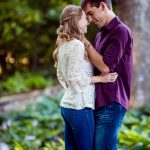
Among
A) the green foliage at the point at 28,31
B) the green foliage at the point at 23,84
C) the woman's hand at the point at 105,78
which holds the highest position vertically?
the woman's hand at the point at 105,78

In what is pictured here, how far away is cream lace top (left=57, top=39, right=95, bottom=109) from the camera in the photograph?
11.6 ft

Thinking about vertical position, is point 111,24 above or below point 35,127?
above

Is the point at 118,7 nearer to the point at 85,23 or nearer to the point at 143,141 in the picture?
the point at 143,141

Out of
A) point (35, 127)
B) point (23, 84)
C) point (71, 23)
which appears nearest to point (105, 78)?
point (71, 23)

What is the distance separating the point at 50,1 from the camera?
12.1m

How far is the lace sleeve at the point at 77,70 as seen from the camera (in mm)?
3533

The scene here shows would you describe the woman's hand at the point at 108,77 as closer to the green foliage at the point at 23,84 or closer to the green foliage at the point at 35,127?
the green foliage at the point at 35,127

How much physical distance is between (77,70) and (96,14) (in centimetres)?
42

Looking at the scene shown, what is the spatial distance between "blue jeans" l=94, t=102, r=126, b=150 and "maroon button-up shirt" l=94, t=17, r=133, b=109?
4 centimetres

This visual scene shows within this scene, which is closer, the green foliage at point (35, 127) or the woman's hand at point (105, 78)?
the woman's hand at point (105, 78)

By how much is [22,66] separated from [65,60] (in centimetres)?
930

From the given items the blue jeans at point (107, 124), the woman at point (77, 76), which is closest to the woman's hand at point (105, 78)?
the woman at point (77, 76)

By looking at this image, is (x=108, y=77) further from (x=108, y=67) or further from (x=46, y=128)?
(x=46, y=128)

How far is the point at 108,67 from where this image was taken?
140 inches
